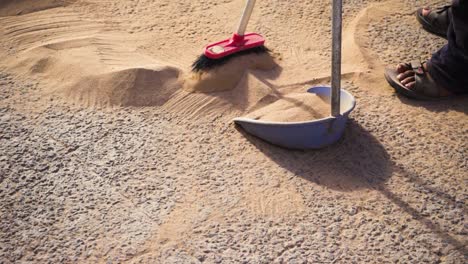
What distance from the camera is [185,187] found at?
235 centimetres

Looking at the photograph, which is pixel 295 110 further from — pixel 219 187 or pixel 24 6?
pixel 24 6

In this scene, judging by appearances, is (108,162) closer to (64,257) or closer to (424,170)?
(64,257)

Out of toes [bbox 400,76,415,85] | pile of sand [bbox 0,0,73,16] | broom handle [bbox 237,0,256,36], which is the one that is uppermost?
pile of sand [bbox 0,0,73,16]

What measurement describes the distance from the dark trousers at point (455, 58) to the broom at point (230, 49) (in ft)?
2.89

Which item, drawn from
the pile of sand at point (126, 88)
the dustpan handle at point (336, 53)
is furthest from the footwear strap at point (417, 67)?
the pile of sand at point (126, 88)

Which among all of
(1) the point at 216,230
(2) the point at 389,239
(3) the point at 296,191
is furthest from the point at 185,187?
(2) the point at 389,239

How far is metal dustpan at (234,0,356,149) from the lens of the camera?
2.33 metres

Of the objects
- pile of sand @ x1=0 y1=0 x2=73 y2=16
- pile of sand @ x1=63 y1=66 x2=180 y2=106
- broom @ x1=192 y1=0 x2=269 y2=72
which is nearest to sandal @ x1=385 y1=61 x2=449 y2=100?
broom @ x1=192 y1=0 x2=269 y2=72

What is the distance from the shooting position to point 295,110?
2.62m

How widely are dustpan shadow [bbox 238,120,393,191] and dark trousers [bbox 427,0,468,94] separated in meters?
0.54

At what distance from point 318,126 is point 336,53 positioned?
1.02 feet

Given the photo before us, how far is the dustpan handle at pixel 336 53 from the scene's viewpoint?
2221 millimetres

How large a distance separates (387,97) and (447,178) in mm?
607

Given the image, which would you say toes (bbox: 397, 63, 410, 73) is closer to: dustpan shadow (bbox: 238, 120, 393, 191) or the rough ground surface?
the rough ground surface
